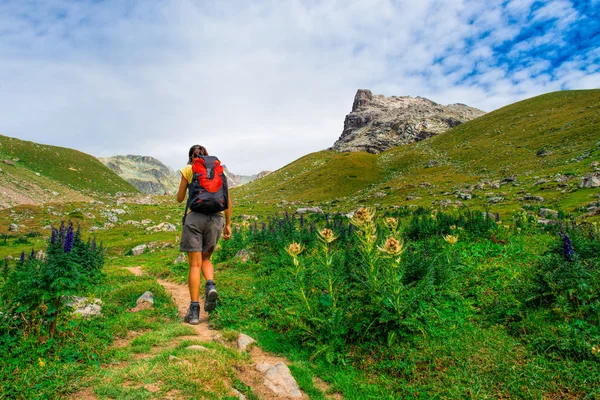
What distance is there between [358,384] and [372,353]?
0.74m

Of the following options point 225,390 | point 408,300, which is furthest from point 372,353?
point 225,390

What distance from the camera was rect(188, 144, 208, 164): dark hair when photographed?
715 centimetres

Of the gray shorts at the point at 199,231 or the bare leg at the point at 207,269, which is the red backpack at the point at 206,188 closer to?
the gray shorts at the point at 199,231

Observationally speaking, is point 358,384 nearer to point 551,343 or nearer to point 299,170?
point 551,343

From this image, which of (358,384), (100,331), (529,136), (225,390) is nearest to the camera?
(225,390)

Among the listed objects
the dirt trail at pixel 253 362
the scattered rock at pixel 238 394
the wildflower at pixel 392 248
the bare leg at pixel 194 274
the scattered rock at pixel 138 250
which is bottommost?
the scattered rock at pixel 138 250

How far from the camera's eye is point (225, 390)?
3.64 metres

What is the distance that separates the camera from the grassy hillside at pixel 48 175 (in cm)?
4878

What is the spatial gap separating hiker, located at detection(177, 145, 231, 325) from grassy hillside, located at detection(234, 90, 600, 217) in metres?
19.4

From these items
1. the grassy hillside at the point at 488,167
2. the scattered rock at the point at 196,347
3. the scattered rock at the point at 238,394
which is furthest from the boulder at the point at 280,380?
the grassy hillside at the point at 488,167

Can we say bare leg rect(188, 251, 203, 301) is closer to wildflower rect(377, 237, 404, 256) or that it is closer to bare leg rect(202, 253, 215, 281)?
bare leg rect(202, 253, 215, 281)

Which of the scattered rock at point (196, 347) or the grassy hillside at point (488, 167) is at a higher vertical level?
the grassy hillside at point (488, 167)

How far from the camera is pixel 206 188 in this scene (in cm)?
649

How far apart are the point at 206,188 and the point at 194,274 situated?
194 centimetres
